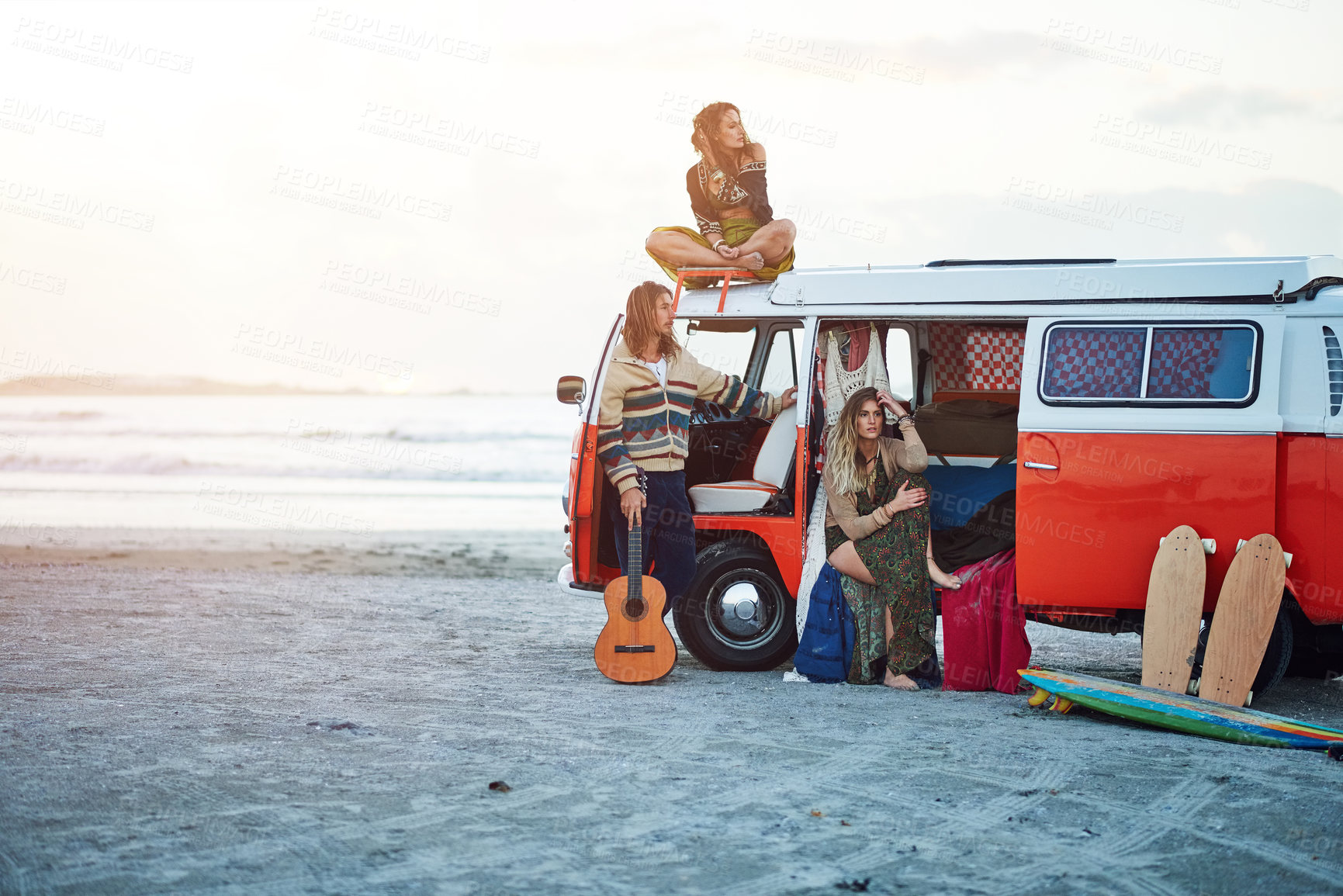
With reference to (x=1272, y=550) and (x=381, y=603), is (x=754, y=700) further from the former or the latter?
(x=381, y=603)

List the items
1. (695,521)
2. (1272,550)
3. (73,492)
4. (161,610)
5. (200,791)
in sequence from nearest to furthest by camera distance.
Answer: (200,791), (1272,550), (695,521), (161,610), (73,492)

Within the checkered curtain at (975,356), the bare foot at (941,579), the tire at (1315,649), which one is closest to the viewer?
the tire at (1315,649)

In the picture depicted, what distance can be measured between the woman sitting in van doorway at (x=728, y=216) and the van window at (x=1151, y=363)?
1.80m

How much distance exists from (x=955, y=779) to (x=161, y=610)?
6961 millimetres

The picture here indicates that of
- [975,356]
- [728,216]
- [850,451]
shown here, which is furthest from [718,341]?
[975,356]

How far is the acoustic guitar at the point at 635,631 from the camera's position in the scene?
23.5ft

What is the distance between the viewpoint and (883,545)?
7.18 metres

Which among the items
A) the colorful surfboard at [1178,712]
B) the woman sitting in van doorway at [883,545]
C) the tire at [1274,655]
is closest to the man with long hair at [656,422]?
the woman sitting in van doorway at [883,545]

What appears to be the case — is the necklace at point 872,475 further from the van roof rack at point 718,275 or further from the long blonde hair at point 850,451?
the van roof rack at point 718,275

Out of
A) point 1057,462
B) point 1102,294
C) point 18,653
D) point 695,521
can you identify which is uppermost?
point 1102,294

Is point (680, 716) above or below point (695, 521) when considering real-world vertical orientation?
below

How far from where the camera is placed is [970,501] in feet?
25.8

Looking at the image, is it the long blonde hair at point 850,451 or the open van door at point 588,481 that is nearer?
the long blonde hair at point 850,451

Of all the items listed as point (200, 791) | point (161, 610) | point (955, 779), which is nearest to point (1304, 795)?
point (955, 779)
